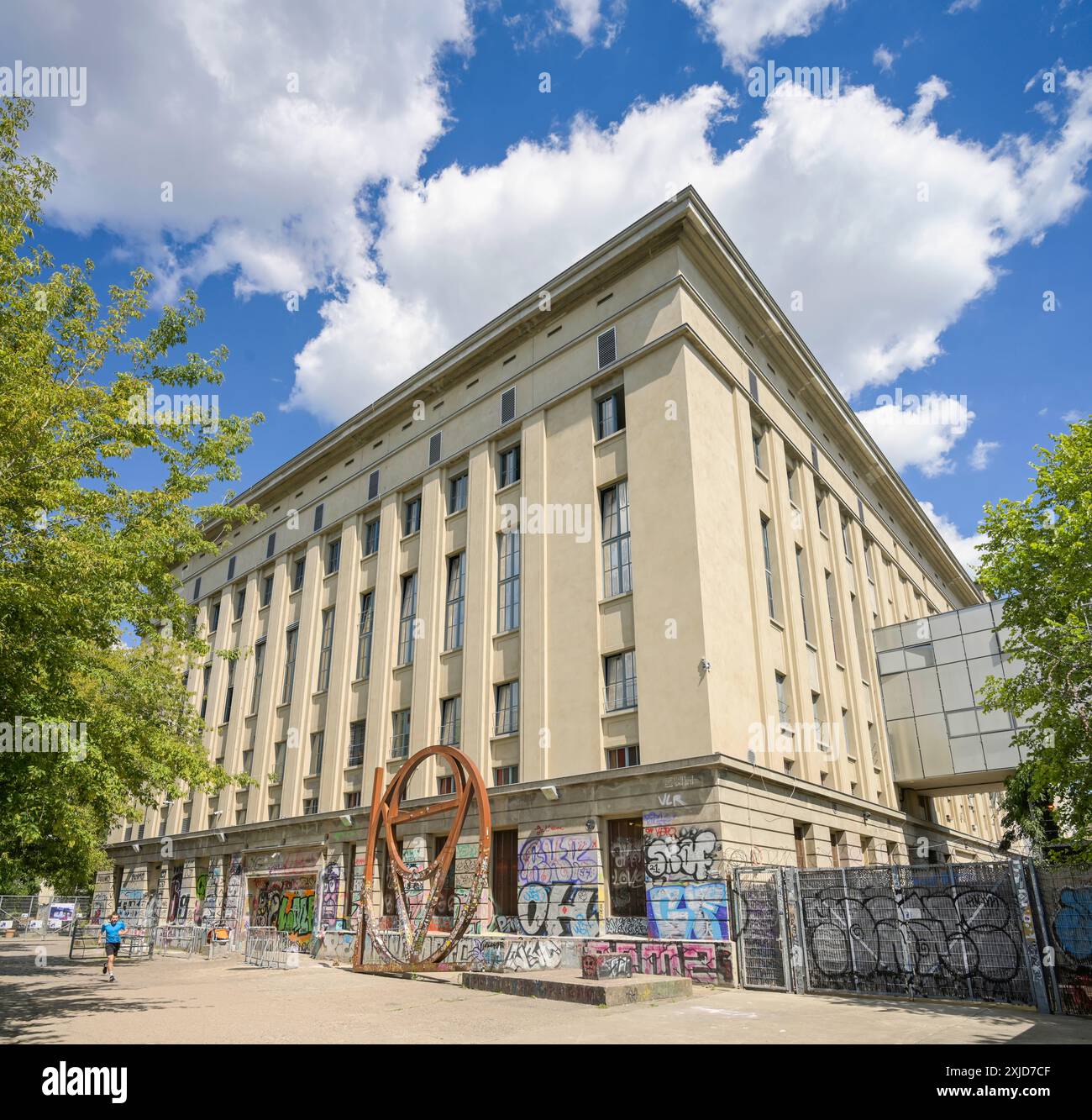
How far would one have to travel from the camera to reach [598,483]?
25062mm

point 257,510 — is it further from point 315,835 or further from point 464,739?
point 315,835

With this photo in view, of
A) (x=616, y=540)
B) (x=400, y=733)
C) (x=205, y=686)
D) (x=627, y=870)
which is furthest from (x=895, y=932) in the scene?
(x=205, y=686)

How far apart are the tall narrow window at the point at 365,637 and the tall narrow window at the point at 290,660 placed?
4.42 metres

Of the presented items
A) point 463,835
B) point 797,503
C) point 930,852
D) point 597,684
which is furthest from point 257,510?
point 930,852

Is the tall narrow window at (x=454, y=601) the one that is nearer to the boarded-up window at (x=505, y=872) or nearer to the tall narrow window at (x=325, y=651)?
the boarded-up window at (x=505, y=872)

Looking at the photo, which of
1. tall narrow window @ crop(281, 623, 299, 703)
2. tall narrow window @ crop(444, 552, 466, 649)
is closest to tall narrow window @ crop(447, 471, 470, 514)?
tall narrow window @ crop(444, 552, 466, 649)

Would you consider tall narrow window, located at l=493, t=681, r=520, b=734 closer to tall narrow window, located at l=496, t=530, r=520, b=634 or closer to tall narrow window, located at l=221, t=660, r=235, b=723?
tall narrow window, located at l=496, t=530, r=520, b=634

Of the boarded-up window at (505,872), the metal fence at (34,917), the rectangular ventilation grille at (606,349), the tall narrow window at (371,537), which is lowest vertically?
the metal fence at (34,917)

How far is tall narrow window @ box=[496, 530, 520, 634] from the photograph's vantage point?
2623 cm

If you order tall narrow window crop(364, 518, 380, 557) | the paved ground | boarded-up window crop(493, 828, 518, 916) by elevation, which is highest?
tall narrow window crop(364, 518, 380, 557)

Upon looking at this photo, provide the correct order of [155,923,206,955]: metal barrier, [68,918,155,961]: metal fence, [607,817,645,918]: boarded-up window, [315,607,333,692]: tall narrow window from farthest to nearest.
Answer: [315,607,333,692]: tall narrow window → [155,923,206,955]: metal barrier → [68,918,155,961]: metal fence → [607,817,645,918]: boarded-up window

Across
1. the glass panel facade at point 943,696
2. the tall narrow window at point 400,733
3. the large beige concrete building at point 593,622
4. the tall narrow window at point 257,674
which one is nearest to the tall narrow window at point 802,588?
the large beige concrete building at point 593,622

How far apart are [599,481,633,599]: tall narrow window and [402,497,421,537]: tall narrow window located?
968 cm

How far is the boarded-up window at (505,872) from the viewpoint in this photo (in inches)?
893
